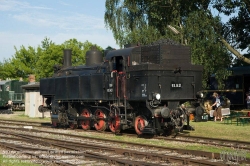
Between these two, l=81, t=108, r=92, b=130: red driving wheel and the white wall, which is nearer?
l=81, t=108, r=92, b=130: red driving wheel

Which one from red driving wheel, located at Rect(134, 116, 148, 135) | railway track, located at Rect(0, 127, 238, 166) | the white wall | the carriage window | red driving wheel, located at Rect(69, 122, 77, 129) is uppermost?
the carriage window

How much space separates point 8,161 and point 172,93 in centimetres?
724

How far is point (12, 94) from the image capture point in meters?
40.2

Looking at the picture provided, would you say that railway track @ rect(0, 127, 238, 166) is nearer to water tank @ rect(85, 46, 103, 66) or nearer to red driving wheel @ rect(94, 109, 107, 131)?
red driving wheel @ rect(94, 109, 107, 131)

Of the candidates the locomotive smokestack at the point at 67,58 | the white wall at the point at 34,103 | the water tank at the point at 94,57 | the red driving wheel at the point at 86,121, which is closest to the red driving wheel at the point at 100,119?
the red driving wheel at the point at 86,121

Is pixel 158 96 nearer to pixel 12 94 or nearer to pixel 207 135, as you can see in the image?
pixel 207 135

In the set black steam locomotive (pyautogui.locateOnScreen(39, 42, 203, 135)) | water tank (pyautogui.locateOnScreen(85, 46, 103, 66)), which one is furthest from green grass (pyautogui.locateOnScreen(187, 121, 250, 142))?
water tank (pyautogui.locateOnScreen(85, 46, 103, 66))

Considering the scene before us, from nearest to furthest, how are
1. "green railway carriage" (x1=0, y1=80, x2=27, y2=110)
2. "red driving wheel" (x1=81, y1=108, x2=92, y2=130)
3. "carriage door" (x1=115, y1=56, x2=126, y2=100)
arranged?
"carriage door" (x1=115, y1=56, x2=126, y2=100) → "red driving wheel" (x1=81, y1=108, x2=92, y2=130) → "green railway carriage" (x1=0, y1=80, x2=27, y2=110)

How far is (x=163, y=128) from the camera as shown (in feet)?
53.5

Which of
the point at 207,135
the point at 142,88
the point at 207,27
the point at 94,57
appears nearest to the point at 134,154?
the point at 142,88

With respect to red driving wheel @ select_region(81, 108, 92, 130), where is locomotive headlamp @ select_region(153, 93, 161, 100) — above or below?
above

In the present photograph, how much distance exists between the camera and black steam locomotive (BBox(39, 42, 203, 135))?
48.8ft

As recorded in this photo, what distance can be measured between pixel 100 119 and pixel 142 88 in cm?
379

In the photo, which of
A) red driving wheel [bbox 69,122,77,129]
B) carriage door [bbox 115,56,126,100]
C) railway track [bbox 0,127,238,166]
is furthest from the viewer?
red driving wheel [bbox 69,122,77,129]
